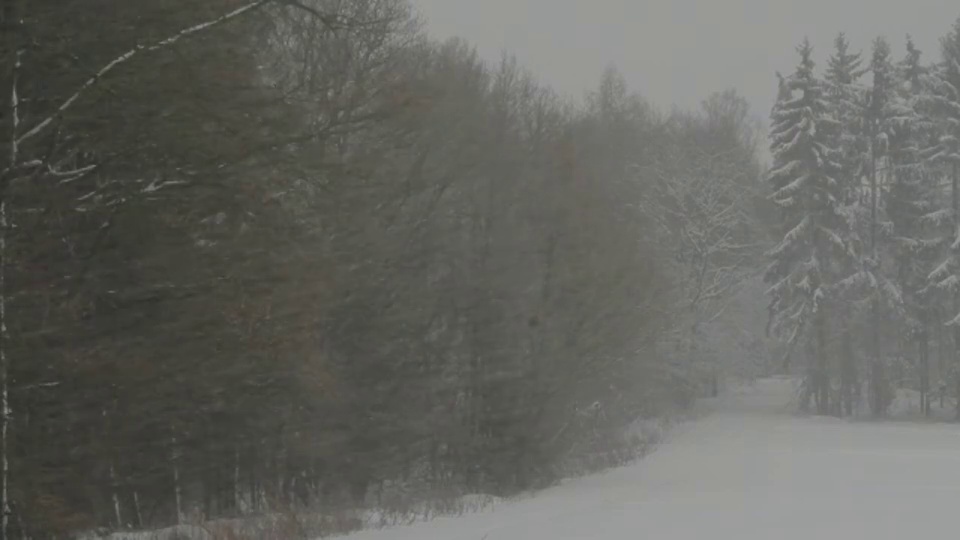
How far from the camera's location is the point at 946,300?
5372 centimetres

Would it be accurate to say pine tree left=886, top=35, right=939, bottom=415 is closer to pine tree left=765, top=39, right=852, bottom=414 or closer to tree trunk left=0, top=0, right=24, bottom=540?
pine tree left=765, top=39, right=852, bottom=414

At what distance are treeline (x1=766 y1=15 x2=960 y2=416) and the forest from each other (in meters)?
0.20

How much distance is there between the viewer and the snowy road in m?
15.6

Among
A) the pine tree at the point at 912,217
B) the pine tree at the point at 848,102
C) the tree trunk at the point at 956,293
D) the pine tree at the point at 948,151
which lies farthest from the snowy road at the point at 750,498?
the pine tree at the point at 848,102

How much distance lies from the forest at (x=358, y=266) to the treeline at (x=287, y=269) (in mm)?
44

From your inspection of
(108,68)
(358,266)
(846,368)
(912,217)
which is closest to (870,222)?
(912,217)

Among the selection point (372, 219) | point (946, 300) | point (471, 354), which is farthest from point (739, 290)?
point (372, 219)

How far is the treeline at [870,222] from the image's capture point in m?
54.0

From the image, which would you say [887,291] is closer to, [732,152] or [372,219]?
[732,152]

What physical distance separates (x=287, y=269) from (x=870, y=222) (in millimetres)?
50024

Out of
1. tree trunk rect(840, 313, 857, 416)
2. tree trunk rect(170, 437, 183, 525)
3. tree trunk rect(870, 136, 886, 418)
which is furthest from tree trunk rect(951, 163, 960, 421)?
tree trunk rect(170, 437, 183, 525)

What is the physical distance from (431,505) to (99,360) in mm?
10475

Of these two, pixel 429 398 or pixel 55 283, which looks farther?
pixel 429 398

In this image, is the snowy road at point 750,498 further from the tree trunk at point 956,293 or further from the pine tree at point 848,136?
the pine tree at point 848,136
